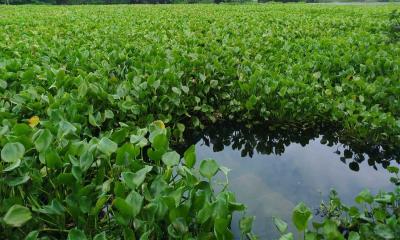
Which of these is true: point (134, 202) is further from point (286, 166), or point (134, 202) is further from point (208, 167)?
point (286, 166)

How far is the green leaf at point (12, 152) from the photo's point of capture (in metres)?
1.72

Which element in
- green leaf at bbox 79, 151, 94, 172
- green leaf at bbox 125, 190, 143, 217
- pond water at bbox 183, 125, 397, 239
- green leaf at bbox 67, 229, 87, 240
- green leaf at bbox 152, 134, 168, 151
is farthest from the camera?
pond water at bbox 183, 125, 397, 239

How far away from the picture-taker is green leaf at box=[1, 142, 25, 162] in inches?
67.6

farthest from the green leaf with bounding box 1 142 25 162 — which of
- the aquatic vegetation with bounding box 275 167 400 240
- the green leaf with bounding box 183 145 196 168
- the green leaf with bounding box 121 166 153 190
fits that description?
the aquatic vegetation with bounding box 275 167 400 240

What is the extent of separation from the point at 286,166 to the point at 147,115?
4.47ft

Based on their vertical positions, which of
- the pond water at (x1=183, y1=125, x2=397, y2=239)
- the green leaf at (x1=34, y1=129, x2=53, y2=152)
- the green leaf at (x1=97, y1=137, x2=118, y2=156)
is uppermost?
the green leaf at (x1=34, y1=129, x2=53, y2=152)

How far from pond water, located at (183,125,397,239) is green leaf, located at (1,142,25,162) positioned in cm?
155

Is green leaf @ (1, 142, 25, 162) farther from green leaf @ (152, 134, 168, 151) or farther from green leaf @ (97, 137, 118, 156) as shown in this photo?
green leaf @ (152, 134, 168, 151)

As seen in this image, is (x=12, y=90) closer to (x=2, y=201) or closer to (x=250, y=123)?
(x=2, y=201)

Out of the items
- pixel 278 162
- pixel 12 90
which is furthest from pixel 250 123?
pixel 12 90

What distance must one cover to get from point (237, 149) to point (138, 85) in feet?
4.02

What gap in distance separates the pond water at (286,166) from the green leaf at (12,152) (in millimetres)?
1545

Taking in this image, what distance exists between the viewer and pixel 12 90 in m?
3.24

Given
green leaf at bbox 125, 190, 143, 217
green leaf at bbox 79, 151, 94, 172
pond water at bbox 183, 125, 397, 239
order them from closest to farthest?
green leaf at bbox 125, 190, 143, 217 → green leaf at bbox 79, 151, 94, 172 → pond water at bbox 183, 125, 397, 239
